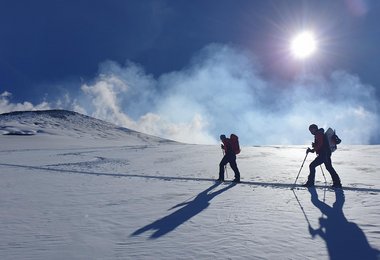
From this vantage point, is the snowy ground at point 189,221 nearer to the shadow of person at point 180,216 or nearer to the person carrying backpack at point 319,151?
the shadow of person at point 180,216

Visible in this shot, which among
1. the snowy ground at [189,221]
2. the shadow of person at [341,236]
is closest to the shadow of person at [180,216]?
the snowy ground at [189,221]

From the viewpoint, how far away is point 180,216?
8.22m

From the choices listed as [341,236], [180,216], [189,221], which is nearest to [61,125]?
[180,216]

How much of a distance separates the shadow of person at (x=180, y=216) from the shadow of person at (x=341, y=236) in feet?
8.67

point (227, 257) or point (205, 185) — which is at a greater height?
point (205, 185)

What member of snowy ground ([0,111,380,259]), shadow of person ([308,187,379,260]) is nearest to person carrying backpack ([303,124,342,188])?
snowy ground ([0,111,380,259])

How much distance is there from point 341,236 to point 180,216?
337cm

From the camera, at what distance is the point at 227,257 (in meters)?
5.52

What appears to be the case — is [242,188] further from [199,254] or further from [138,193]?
[199,254]

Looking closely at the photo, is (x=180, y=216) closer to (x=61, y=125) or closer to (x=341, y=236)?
(x=341, y=236)

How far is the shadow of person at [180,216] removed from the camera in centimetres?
706

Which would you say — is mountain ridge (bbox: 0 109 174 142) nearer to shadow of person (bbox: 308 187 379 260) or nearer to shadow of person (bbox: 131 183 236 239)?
shadow of person (bbox: 131 183 236 239)

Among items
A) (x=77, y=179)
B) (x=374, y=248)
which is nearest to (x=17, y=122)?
(x=77, y=179)

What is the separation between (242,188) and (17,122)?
9366 cm
